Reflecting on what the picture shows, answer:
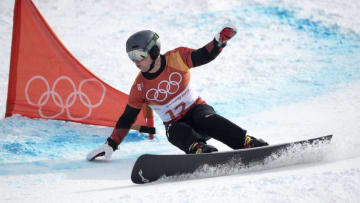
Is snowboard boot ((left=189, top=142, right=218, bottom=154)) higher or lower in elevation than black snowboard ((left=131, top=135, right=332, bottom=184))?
higher

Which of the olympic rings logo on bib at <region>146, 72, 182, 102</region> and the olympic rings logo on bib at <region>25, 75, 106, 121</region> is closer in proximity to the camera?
the olympic rings logo on bib at <region>146, 72, 182, 102</region>

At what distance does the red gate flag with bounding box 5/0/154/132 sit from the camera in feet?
17.1

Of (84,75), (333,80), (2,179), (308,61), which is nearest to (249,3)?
(308,61)

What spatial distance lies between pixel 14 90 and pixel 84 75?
2.58 feet

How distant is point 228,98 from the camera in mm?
6371

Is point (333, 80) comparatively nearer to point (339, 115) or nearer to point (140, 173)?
point (339, 115)

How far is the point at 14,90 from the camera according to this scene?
523 cm

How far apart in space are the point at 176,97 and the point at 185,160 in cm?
86

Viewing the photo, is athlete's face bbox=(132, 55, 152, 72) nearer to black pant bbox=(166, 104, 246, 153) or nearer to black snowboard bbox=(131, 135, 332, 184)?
black pant bbox=(166, 104, 246, 153)

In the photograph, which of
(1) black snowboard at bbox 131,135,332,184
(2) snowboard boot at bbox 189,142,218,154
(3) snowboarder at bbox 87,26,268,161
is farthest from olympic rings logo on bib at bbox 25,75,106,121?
(1) black snowboard at bbox 131,135,332,184

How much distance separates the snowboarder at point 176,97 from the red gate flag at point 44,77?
3.61 ft

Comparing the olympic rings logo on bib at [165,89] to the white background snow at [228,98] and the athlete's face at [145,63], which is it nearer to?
the athlete's face at [145,63]

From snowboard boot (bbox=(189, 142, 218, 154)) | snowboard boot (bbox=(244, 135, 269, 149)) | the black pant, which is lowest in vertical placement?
snowboard boot (bbox=(189, 142, 218, 154))

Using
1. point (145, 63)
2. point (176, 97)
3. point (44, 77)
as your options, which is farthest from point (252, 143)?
point (44, 77)
